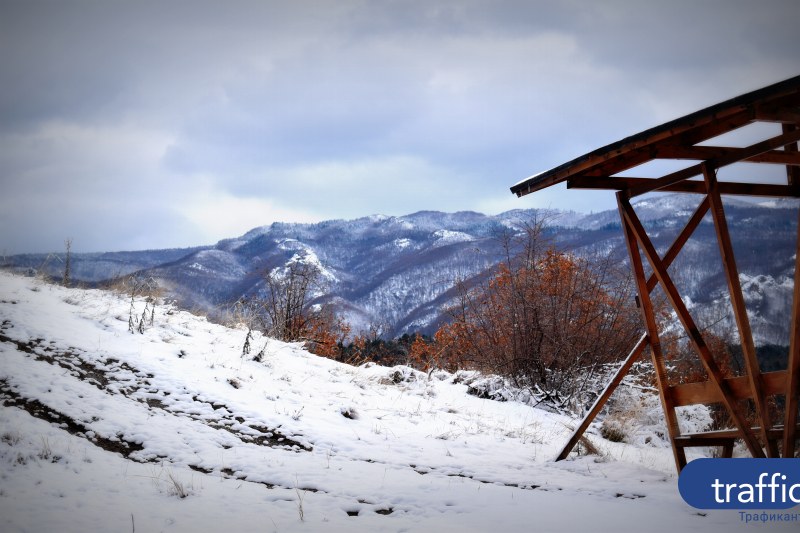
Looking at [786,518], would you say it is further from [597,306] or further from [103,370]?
[597,306]

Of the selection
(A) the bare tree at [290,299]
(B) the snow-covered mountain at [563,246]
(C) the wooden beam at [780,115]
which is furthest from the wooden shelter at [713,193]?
(A) the bare tree at [290,299]

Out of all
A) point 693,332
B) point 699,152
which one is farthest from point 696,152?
point 693,332

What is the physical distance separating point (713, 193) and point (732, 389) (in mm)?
1866

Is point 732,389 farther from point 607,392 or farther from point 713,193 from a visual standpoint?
point 713,193

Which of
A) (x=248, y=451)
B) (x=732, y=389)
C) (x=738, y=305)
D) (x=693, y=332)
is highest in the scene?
(x=738, y=305)

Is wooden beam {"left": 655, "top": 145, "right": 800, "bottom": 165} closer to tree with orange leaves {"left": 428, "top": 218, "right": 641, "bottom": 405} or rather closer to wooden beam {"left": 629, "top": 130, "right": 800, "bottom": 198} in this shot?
wooden beam {"left": 629, "top": 130, "right": 800, "bottom": 198}

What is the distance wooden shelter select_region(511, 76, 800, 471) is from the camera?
4277mm

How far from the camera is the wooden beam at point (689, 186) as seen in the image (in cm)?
545

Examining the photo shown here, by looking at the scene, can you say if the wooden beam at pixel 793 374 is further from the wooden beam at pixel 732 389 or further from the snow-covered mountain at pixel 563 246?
the snow-covered mountain at pixel 563 246

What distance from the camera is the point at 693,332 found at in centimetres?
506

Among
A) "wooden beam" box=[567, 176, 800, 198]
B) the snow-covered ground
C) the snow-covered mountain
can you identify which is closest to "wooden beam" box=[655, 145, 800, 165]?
"wooden beam" box=[567, 176, 800, 198]

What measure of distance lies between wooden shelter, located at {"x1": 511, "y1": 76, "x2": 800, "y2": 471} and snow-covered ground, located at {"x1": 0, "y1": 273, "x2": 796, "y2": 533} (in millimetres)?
937

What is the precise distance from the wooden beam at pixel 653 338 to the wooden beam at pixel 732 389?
4.7 inches

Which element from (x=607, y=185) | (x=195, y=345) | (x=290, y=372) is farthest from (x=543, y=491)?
(x=195, y=345)
